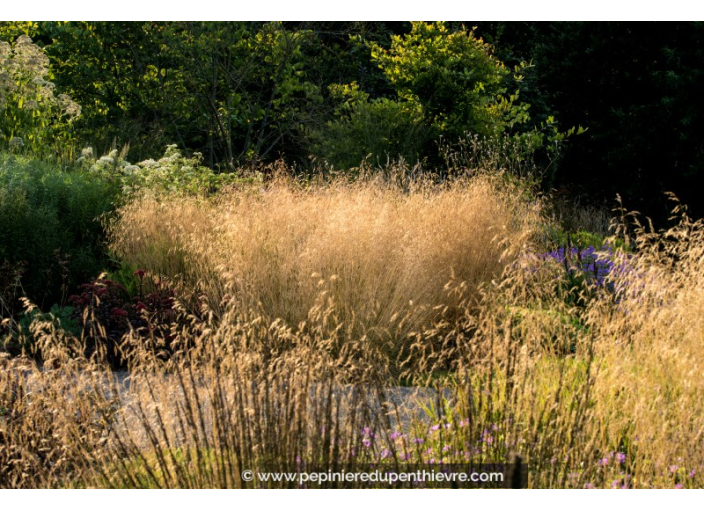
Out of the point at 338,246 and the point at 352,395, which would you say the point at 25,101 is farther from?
the point at 352,395

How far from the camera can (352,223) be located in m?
6.10

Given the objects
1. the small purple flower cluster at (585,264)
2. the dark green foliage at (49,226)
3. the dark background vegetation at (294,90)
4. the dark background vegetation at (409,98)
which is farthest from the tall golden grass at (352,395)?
the dark background vegetation at (294,90)

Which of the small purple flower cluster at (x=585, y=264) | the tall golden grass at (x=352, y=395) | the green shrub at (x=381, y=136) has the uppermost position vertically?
the green shrub at (x=381, y=136)

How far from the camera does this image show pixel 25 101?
421 inches

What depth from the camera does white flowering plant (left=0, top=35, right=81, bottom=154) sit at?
10.3 metres

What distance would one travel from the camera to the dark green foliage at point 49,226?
6875mm

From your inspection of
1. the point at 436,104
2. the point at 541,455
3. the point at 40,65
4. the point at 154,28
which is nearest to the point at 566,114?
the point at 436,104

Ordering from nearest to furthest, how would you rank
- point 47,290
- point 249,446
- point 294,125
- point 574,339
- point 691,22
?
point 249,446, point 574,339, point 47,290, point 691,22, point 294,125

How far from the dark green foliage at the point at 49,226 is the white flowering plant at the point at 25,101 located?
194 cm

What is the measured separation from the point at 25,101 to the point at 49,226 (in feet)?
14.3

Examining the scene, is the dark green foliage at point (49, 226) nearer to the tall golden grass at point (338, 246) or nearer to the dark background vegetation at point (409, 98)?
the tall golden grass at point (338, 246)

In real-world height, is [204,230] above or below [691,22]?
below

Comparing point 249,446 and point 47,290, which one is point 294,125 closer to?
point 47,290

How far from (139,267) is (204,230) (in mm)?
723
